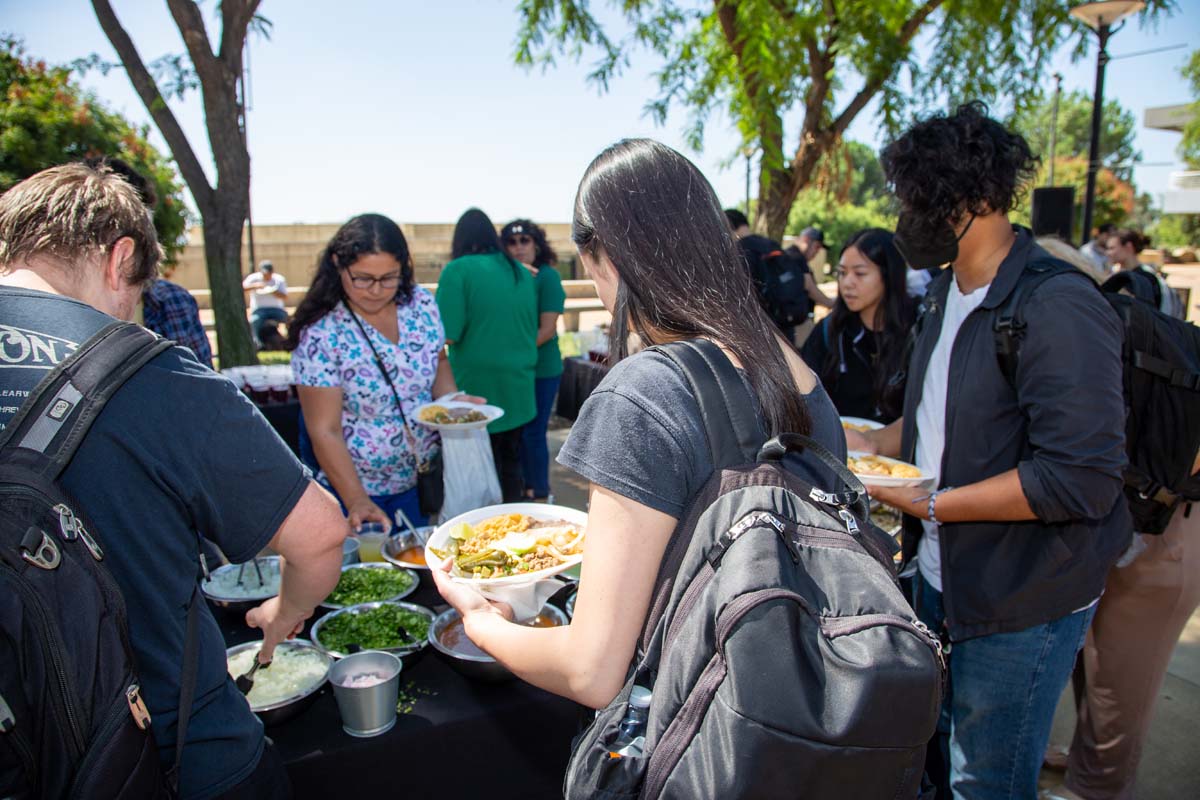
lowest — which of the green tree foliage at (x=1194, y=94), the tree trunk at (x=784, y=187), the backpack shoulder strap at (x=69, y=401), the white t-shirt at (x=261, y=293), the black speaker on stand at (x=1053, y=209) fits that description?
the white t-shirt at (x=261, y=293)

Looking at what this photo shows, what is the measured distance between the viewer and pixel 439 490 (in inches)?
121

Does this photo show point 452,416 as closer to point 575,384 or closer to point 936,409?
point 936,409

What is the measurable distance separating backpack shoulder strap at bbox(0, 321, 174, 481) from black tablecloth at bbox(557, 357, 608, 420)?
6.06 meters

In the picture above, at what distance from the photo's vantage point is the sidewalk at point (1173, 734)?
2820 millimetres

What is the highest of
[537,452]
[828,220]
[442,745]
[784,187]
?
[828,220]

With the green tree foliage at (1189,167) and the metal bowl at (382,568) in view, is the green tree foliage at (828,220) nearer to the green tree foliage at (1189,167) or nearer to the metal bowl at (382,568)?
the green tree foliage at (1189,167)

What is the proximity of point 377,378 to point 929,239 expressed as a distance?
6.57 ft

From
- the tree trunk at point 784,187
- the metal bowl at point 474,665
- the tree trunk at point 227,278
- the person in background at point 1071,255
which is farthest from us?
the tree trunk at point 784,187

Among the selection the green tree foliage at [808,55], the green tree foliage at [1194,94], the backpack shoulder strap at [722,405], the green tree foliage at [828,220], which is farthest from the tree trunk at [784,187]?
the green tree foliage at [828,220]

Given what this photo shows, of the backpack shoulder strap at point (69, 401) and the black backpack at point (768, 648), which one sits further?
the backpack shoulder strap at point (69, 401)

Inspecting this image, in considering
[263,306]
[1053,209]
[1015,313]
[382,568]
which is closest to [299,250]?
[263,306]

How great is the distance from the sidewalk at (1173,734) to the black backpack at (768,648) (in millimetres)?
2503

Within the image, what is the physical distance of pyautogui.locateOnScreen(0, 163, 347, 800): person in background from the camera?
115cm

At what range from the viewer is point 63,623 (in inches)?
40.9
